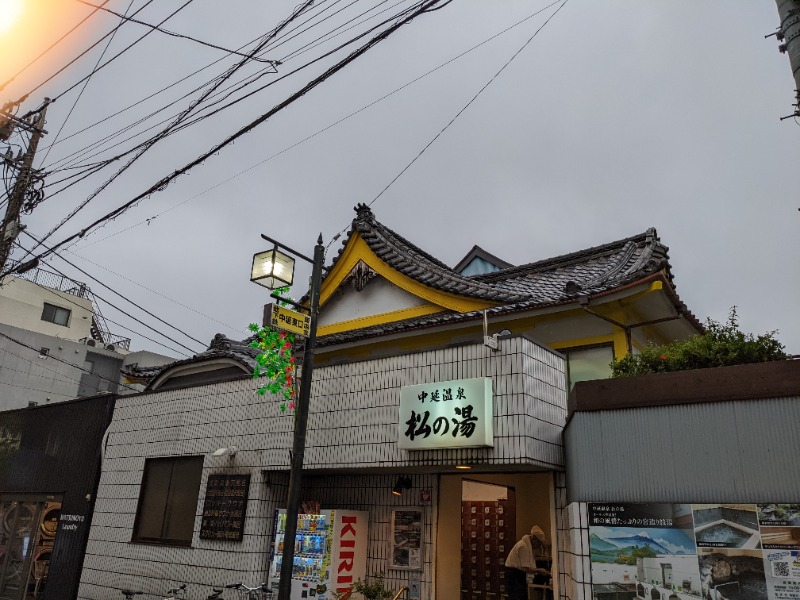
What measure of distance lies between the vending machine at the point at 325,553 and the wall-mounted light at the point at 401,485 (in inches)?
35.9

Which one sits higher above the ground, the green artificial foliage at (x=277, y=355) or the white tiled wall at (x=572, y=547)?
the green artificial foliage at (x=277, y=355)

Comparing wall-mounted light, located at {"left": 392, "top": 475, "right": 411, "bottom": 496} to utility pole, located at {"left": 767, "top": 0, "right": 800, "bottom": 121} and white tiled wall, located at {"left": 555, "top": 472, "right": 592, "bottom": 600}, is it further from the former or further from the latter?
utility pole, located at {"left": 767, "top": 0, "right": 800, "bottom": 121}

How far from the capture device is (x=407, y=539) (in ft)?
39.7

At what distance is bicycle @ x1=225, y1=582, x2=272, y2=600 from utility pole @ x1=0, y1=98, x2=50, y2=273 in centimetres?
1099

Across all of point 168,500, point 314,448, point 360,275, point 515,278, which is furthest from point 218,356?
point 515,278

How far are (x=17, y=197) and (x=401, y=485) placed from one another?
13.3 meters

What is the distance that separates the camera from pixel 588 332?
39.7 feet

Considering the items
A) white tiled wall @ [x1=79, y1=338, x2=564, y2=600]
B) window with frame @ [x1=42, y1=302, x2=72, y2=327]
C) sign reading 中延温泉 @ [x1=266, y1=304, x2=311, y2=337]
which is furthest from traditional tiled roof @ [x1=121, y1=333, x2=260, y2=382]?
window with frame @ [x1=42, y1=302, x2=72, y2=327]

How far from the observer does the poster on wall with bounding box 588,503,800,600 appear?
6746 mm

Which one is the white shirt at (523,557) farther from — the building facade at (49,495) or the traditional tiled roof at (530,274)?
the building facade at (49,495)

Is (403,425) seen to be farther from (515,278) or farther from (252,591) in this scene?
(515,278)

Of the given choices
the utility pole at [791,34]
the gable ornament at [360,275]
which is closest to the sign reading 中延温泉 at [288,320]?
the gable ornament at [360,275]

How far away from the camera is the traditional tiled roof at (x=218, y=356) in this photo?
15.2 meters

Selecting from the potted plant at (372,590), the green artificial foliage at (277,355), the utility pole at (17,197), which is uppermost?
the utility pole at (17,197)
